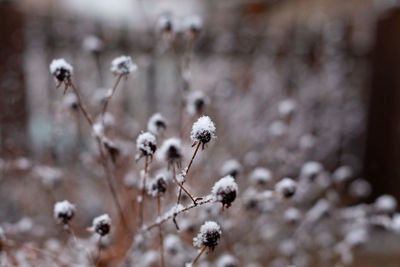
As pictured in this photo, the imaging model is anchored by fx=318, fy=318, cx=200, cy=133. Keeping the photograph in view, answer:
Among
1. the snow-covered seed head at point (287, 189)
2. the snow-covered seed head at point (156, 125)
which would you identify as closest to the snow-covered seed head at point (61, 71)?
the snow-covered seed head at point (156, 125)

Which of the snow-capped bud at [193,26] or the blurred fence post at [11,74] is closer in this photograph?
the snow-capped bud at [193,26]

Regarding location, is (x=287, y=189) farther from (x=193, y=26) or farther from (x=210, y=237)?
(x=193, y=26)

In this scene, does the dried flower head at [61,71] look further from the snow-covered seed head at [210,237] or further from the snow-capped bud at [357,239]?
the snow-capped bud at [357,239]

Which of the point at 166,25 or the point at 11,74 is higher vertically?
the point at 11,74

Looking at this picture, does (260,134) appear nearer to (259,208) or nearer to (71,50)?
(259,208)

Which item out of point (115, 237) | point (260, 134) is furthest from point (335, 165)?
point (115, 237)

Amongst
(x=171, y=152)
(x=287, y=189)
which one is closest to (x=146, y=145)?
(x=171, y=152)

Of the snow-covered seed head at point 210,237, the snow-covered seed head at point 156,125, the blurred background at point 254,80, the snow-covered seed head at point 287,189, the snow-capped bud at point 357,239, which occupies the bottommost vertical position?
the snow-covered seed head at point 210,237

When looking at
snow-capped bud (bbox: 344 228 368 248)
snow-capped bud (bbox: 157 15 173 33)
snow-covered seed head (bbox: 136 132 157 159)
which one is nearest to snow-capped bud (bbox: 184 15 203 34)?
snow-capped bud (bbox: 157 15 173 33)
